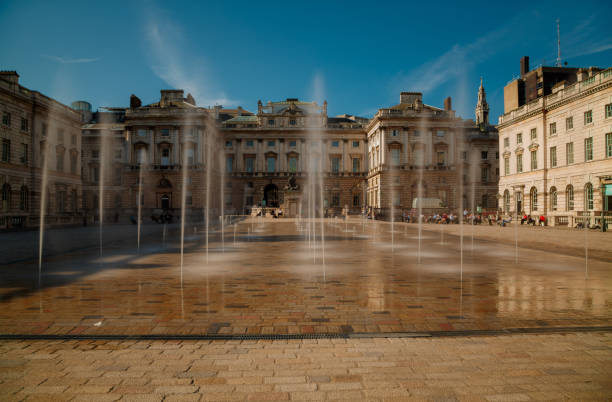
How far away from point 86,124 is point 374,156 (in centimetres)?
5015

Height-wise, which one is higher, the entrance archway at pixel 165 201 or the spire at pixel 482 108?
the spire at pixel 482 108

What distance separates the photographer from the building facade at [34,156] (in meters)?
33.1

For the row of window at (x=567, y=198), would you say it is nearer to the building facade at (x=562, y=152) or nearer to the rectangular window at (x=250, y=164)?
the building facade at (x=562, y=152)

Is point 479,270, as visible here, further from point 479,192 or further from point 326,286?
point 479,192

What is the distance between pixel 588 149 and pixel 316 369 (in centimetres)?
3580

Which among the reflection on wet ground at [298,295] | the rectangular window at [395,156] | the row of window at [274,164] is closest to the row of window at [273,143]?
the row of window at [274,164]

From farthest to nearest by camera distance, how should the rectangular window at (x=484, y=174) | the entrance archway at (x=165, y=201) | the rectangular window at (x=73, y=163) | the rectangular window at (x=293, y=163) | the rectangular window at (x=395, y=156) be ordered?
the rectangular window at (x=293, y=163), the rectangular window at (x=484, y=174), the entrance archway at (x=165, y=201), the rectangular window at (x=395, y=156), the rectangular window at (x=73, y=163)

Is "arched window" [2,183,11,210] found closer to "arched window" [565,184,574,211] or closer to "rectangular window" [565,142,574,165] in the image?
"arched window" [565,184,574,211]

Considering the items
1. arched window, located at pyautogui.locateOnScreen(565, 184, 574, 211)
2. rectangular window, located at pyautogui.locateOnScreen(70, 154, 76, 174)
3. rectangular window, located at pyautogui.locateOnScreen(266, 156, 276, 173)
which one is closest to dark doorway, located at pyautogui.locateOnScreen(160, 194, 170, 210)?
rectangular window, located at pyautogui.locateOnScreen(70, 154, 76, 174)

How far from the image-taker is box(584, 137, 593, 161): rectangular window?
99.7 ft

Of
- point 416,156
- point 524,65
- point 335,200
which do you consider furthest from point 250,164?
point 524,65

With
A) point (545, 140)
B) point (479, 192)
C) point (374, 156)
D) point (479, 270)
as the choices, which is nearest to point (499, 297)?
point (479, 270)

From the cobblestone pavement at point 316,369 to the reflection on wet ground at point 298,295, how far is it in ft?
1.79

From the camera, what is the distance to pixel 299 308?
20.4 feet
